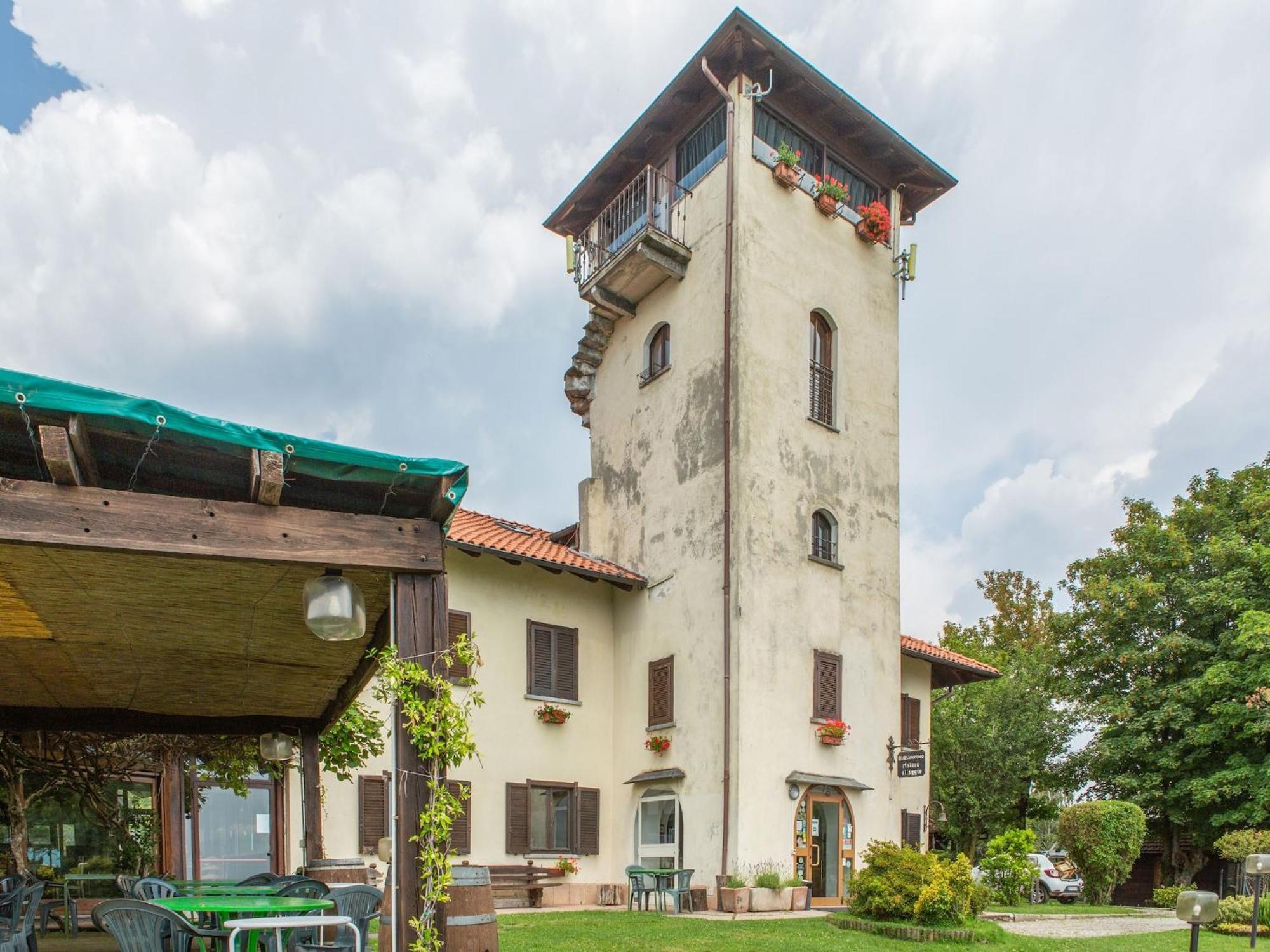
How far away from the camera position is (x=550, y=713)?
55.9ft

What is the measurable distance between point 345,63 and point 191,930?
13.0 m

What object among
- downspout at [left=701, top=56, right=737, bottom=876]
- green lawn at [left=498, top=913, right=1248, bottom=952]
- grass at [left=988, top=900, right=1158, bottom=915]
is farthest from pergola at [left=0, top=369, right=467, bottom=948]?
grass at [left=988, top=900, right=1158, bottom=915]

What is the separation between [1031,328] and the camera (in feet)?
65.6

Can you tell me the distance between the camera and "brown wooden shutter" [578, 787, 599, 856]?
56.6 ft

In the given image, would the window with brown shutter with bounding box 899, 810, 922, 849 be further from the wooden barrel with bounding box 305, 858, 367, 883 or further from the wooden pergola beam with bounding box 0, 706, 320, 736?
the wooden pergola beam with bounding box 0, 706, 320, 736

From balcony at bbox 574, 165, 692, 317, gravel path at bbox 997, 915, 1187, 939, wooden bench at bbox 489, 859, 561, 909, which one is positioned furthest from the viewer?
balcony at bbox 574, 165, 692, 317

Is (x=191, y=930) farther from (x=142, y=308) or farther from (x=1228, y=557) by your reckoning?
(x=1228, y=557)

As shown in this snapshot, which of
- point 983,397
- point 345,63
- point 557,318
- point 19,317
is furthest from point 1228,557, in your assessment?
point 19,317

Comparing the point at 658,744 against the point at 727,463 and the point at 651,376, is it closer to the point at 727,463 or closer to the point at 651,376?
the point at 727,463

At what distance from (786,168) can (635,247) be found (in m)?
3.06

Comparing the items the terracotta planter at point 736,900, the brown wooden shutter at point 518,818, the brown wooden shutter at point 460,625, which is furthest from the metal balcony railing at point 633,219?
the terracotta planter at point 736,900

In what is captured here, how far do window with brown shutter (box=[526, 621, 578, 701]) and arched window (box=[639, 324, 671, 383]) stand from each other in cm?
503

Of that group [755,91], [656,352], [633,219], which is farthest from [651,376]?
[755,91]

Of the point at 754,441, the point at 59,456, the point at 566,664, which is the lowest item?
the point at 566,664
